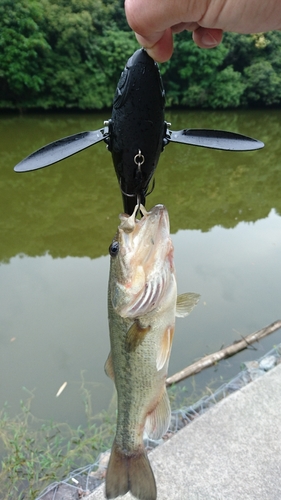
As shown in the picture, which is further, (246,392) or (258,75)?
(258,75)

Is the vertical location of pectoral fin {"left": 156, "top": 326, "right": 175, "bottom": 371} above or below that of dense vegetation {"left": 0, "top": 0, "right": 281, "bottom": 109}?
below

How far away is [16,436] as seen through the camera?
2.81 m

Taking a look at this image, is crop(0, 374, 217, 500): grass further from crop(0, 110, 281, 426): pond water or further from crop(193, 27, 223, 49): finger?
crop(193, 27, 223, 49): finger

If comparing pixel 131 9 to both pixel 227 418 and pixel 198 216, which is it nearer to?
pixel 227 418

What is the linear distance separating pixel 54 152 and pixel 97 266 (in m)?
4.44

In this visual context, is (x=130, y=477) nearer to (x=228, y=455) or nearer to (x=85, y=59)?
(x=228, y=455)

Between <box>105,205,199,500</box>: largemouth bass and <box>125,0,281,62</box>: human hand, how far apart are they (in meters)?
0.50

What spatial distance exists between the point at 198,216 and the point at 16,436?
18.3 feet

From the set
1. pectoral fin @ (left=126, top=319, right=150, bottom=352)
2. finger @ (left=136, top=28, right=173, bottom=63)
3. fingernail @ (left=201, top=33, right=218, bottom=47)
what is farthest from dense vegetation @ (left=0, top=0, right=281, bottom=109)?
pectoral fin @ (left=126, top=319, right=150, bottom=352)

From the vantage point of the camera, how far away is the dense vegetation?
17.4 metres

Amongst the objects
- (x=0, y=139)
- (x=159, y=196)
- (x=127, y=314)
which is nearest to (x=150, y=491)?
(x=127, y=314)

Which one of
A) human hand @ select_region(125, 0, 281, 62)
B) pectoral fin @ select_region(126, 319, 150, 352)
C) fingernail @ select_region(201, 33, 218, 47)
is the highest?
human hand @ select_region(125, 0, 281, 62)

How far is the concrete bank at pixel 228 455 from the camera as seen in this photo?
2139 millimetres

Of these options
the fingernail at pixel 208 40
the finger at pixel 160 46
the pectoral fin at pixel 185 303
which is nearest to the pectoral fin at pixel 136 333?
the pectoral fin at pixel 185 303
